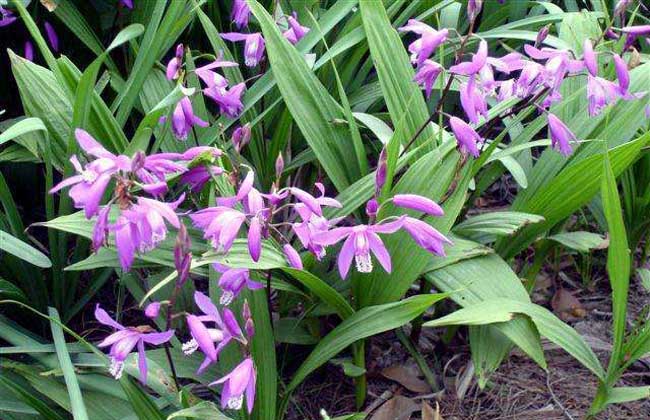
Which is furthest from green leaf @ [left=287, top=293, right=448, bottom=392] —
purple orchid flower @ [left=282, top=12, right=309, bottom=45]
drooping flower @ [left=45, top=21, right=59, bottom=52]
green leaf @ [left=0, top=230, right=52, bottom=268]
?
drooping flower @ [left=45, top=21, right=59, bottom=52]

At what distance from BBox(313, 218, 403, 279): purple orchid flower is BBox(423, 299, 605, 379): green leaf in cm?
21

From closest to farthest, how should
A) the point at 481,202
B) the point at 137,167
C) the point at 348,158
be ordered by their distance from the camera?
the point at 137,167
the point at 348,158
the point at 481,202

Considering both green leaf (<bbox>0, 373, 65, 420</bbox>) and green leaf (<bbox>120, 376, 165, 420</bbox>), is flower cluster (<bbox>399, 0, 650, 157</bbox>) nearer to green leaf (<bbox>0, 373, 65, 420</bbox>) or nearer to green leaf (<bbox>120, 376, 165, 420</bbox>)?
green leaf (<bbox>120, 376, 165, 420</bbox>)

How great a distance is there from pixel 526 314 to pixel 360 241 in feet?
1.46

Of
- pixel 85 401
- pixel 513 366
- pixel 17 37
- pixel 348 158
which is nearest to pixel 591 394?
pixel 513 366

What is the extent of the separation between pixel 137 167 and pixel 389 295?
0.68 m

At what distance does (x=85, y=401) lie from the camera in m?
1.60

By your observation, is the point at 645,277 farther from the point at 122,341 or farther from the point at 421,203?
the point at 122,341

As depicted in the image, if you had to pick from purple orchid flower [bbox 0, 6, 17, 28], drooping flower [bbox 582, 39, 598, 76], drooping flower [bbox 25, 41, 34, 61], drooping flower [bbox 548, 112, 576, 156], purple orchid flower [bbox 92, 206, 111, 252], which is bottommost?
drooping flower [bbox 548, 112, 576, 156]

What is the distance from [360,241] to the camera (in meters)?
1.39

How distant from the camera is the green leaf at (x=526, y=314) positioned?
152cm

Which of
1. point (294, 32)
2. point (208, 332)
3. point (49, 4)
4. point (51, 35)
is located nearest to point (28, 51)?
point (51, 35)

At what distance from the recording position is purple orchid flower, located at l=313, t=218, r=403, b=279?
138 centimetres

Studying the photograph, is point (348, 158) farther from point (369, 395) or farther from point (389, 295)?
point (369, 395)
